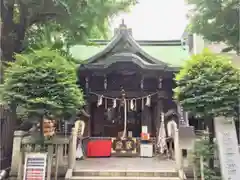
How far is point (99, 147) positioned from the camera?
11.9 metres

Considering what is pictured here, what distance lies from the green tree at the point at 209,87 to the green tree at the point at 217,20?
1.91 m

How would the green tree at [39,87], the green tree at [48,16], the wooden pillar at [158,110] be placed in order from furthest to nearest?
the wooden pillar at [158,110], the green tree at [48,16], the green tree at [39,87]

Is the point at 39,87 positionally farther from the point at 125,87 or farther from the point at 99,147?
the point at 125,87

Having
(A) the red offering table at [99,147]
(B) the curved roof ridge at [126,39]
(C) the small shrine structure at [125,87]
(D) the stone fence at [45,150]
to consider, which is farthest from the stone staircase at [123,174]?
(B) the curved roof ridge at [126,39]

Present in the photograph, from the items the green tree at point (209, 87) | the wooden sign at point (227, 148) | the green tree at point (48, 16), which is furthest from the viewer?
the green tree at point (48, 16)

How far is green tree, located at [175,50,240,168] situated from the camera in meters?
6.84

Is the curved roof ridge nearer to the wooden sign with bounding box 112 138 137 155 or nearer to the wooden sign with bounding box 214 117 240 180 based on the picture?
the wooden sign with bounding box 112 138 137 155

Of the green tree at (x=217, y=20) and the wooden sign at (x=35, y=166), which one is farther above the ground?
the green tree at (x=217, y=20)

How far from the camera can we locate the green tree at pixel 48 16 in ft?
29.7

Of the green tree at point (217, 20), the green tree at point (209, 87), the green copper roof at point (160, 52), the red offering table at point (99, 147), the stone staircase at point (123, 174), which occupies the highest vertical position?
the green copper roof at point (160, 52)

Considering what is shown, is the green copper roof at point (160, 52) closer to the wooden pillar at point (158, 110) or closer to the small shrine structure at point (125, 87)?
the small shrine structure at point (125, 87)

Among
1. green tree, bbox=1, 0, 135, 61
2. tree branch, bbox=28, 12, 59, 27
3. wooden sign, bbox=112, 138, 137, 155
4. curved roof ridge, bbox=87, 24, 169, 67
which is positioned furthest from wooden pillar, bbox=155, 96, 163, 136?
tree branch, bbox=28, 12, 59, 27

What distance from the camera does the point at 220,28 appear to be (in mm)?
8992

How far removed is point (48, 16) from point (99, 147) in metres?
5.88
